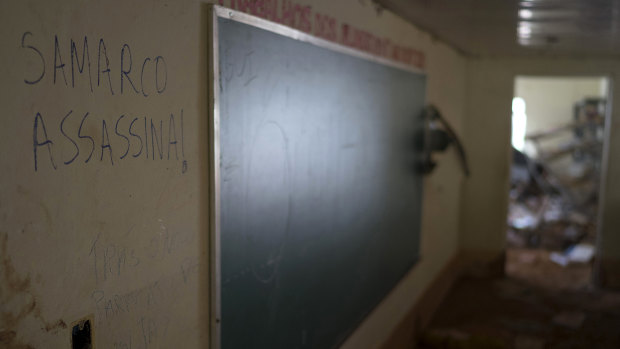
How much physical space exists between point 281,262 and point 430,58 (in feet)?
8.46

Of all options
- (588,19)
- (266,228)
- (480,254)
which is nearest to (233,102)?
(266,228)

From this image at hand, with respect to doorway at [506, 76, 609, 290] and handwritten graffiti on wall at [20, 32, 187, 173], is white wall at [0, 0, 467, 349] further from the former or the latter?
doorway at [506, 76, 609, 290]

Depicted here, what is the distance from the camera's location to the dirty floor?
164 inches

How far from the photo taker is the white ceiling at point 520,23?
9.11ft

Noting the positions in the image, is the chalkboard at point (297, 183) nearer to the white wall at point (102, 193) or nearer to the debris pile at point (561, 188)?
the white wall at point (102, 193)

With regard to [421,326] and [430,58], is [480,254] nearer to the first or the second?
[421,326]

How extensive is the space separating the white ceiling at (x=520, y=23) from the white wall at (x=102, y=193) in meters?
1.72

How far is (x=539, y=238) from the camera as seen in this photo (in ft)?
24.6

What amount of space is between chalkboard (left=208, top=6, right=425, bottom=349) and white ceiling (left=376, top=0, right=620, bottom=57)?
43 cm

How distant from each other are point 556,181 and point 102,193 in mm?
8992

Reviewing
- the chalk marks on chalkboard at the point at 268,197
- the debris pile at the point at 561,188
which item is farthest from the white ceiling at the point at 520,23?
the debris pile at the point at 561,188

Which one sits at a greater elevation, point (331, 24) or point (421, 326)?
point (331, 24)

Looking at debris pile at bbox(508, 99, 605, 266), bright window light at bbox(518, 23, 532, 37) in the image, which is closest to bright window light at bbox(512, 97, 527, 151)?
debris pile at bbox(508, 99, 605, 266)

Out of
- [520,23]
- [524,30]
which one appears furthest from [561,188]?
[520,23]
